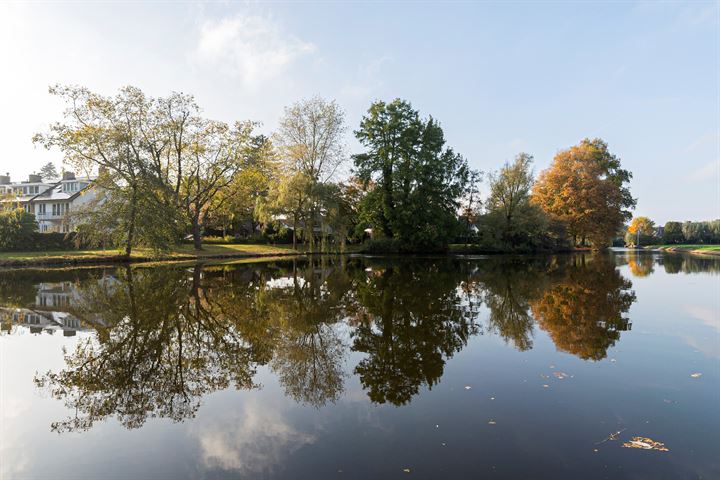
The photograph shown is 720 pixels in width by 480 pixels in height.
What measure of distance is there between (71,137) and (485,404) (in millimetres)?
34225

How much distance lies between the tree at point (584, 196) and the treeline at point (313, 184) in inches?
7.0

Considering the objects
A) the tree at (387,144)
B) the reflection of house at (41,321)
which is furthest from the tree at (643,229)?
the reflection of house at (41,321)

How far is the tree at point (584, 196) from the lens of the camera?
50.3 metres

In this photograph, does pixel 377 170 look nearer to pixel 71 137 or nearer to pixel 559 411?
pixel 71 137

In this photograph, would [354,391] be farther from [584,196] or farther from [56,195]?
[56,195]

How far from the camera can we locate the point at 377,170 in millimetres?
42281

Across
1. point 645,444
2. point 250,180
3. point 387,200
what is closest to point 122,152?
point 250,180

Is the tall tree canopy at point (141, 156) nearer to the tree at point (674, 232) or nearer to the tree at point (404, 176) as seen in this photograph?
the tree at point (404, 176)

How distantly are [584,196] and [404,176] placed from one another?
25342 millimetres

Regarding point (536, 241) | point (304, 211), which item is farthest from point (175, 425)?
point (536, 241)

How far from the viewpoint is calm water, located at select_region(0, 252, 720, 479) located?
3.87m

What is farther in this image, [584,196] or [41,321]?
[584,196]

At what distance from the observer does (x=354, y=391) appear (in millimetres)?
5633

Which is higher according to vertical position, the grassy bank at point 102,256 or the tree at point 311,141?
the tree at point 311,141
